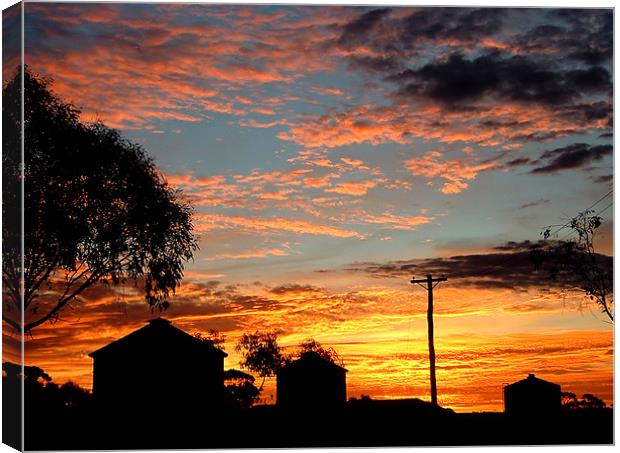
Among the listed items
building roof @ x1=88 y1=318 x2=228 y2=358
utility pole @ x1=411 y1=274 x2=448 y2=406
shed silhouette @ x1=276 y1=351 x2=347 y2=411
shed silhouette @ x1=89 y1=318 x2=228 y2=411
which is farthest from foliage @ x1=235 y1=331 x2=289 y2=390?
utility pole @ x1=411 y1=274 x2=448 y2=406

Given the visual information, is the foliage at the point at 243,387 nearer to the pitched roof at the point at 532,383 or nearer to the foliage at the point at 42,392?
the pitched roof at the point at 532,383

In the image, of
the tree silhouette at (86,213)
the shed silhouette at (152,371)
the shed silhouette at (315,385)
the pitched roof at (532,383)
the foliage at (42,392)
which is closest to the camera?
the foliage at (42,392)

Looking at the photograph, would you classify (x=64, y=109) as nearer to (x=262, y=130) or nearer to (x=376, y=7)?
(x=262, y=130)

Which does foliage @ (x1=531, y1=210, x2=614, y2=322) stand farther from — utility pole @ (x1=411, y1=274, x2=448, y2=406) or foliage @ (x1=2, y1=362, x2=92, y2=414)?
foliage @ (x1=2, y1=362, x2=92, y2=414)

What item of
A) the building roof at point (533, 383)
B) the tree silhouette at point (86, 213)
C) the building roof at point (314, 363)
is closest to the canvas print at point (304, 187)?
the tree silhouette at point (86, 213)

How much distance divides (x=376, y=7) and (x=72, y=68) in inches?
206

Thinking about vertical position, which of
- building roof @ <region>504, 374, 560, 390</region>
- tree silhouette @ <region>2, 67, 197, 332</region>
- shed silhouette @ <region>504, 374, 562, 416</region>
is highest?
tree silhouette @ <region>2, 67, 197, 332</region>

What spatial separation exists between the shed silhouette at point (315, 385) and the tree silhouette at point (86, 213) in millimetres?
15314

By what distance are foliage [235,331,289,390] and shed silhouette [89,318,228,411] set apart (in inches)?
534

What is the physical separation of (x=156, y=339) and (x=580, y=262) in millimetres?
13581

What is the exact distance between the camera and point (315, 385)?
35.2 m

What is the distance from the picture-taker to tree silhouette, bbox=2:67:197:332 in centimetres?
1911

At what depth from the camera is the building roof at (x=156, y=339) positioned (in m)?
29.0

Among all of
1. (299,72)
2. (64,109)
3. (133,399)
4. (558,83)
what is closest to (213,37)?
(299,72)
